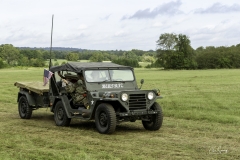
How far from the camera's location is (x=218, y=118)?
1388 cm

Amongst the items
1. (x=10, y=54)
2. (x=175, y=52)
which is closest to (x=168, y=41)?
(x=175, y=52)

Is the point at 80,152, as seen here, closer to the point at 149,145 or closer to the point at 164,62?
the point at 149,145

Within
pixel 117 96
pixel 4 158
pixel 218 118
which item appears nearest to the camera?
pixel 4 158

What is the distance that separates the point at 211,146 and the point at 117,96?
2.98 m

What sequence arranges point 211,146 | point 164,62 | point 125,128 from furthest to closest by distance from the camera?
point 164,62
point 125,128
point 211,146

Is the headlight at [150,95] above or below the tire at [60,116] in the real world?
above

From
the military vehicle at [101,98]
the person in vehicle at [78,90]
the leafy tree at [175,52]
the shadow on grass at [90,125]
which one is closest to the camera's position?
the military vehicle at [101,98]

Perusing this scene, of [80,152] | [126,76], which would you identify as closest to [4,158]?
[80,152]


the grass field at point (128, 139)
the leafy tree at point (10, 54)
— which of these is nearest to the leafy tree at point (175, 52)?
the leafy tree at point (10, 54)

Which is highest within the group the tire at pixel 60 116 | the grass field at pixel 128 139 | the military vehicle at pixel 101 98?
the military vehicle at pixel 101 98

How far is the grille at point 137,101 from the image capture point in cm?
1106

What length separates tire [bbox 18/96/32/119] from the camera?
1455 cm

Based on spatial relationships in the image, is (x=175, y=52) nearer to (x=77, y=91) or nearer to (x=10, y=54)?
(x=10, y=54)

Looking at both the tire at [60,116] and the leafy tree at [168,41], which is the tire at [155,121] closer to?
the tire at [60,116]
